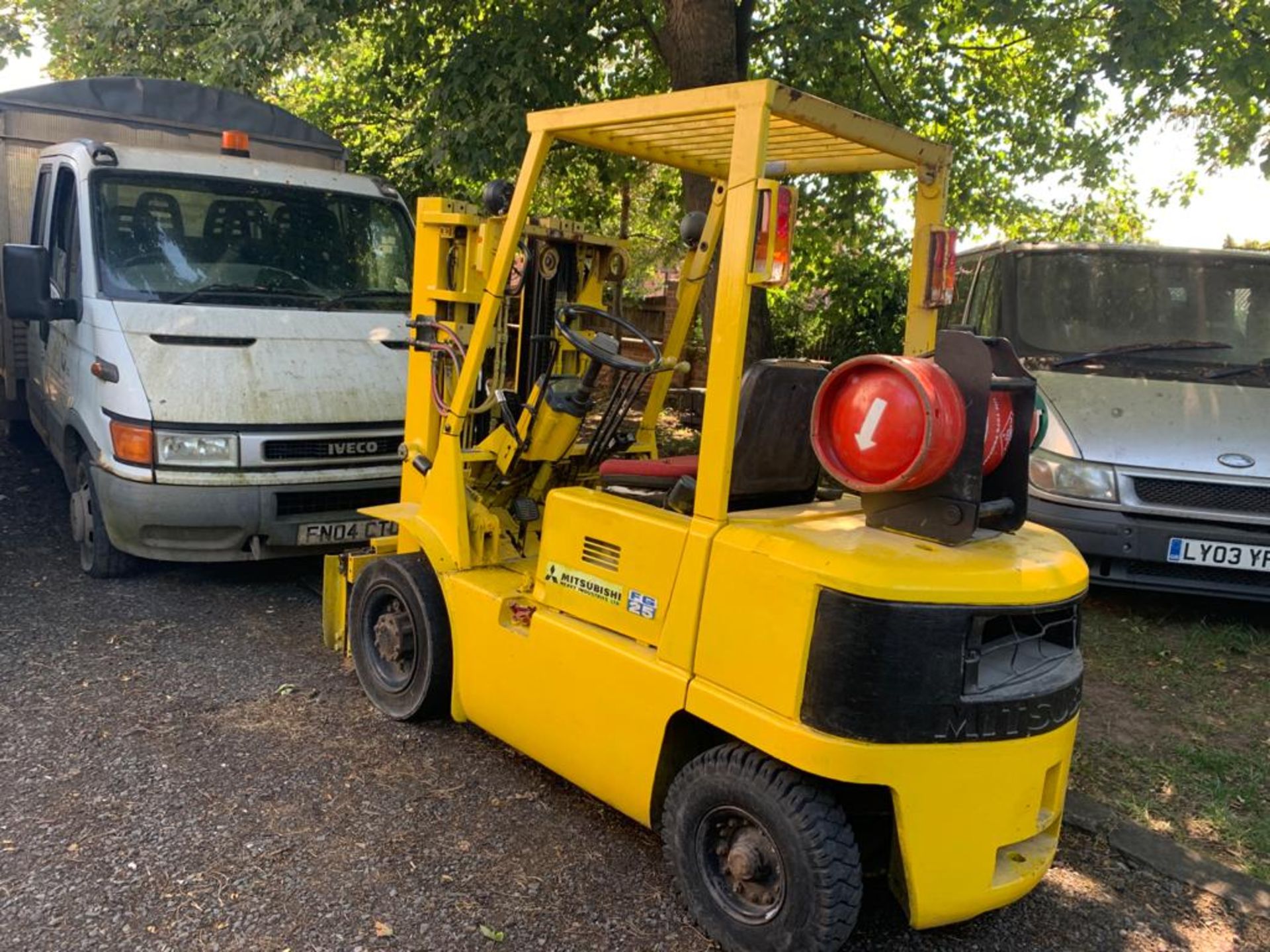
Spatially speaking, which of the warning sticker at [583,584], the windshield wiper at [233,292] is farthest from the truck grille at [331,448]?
the warning sticker at [583,584]

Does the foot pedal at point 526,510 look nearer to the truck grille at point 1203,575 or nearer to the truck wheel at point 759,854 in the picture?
the truck wheel at point 759,854

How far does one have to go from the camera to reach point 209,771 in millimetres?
3668

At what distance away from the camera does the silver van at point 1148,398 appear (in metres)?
5.08

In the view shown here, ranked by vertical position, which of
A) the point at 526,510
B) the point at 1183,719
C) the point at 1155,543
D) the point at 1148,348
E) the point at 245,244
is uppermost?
the point at 245,244

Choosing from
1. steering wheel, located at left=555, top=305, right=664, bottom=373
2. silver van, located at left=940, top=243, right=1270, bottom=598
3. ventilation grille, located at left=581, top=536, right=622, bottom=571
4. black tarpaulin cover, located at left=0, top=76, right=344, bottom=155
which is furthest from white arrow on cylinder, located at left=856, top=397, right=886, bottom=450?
black tarpaulin cover, located at left=0, top=76, right=344, bottom=155

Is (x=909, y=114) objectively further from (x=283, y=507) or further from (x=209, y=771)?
(x=209, y=771)

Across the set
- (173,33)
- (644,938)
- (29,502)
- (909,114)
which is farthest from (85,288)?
(909,114)

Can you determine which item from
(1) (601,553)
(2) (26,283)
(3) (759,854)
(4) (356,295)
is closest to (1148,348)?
(1) (601,553)

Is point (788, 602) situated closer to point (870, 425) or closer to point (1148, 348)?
point (870, 425)

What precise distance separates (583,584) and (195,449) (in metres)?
2.83

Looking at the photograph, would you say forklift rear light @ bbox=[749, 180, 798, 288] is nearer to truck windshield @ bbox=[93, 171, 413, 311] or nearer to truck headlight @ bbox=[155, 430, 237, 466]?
truck headlight @ bbox=[155, 430, 237, 466]

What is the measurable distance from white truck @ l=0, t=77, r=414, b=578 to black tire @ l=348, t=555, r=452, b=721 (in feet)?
4.05

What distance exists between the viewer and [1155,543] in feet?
16.7

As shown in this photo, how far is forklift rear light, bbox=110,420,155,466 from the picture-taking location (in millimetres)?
5027
